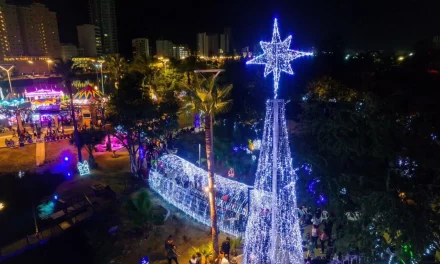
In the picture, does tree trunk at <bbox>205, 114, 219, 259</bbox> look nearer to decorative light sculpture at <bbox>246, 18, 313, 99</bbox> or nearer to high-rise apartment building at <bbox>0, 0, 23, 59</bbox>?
decorative light sculpture at <bbox>246, 18, 313, 99</bbox>

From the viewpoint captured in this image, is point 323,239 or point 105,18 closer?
point 323,239

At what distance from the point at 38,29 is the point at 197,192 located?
344 ft

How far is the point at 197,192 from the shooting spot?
47.6 feet

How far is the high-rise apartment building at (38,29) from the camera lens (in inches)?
3647

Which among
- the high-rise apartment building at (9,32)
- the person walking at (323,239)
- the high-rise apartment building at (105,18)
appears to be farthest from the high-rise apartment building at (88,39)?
the person walking at (323,239)

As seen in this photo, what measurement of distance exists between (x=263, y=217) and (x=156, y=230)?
18.0 ft

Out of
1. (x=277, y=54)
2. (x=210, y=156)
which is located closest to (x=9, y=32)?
(x=210, y=156)

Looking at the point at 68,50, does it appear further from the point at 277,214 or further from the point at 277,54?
the point at 277,54

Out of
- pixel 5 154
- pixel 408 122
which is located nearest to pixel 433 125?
pixel 408 122

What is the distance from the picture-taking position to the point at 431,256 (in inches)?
365

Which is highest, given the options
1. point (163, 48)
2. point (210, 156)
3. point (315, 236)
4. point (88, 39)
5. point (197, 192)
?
point (88, 39)

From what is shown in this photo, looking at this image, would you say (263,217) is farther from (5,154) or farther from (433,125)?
(5,154)

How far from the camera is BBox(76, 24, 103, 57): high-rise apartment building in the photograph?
4186 inches

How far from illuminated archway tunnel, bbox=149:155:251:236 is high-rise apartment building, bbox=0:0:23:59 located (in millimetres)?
84638
